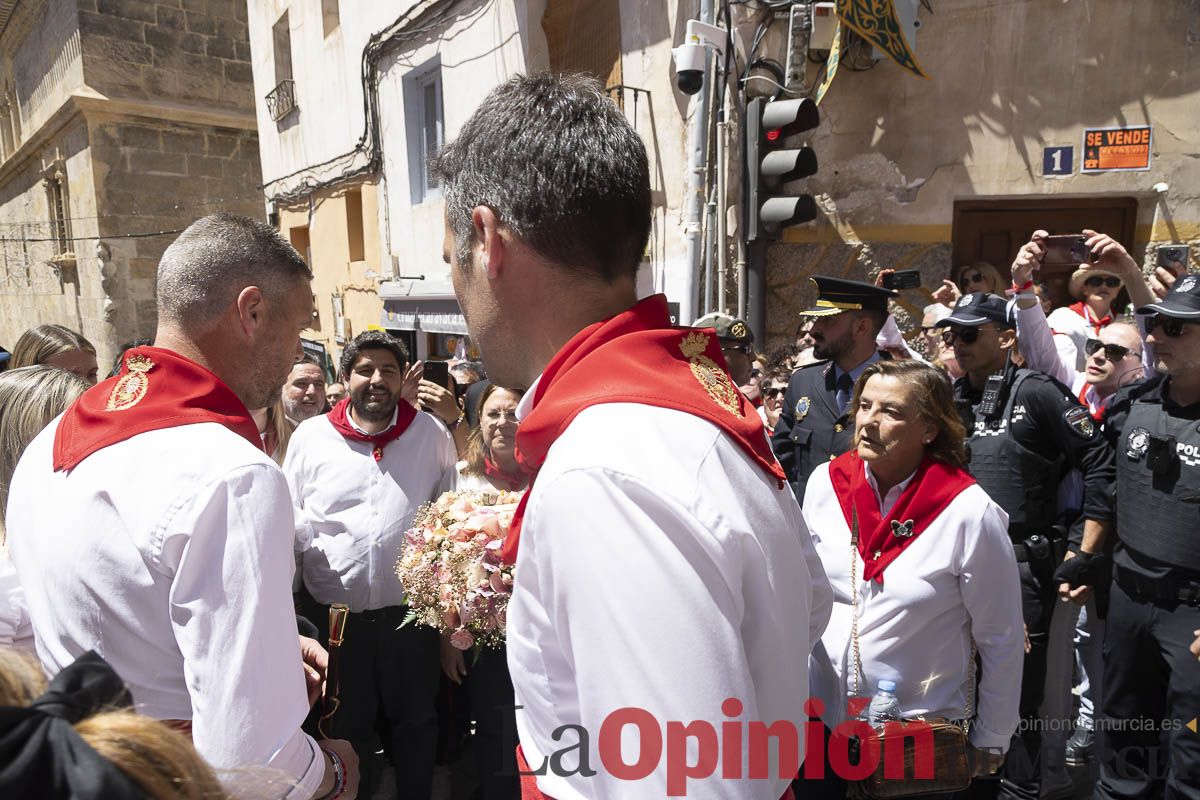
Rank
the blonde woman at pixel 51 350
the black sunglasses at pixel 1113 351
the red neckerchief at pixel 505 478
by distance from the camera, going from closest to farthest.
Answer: the red neckerchief at pixel 505 478
the blonde woman at pixel 51 350
the black sunglasses at pixel 1113 351

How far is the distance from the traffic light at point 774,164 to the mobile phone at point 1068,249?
2.55 meters

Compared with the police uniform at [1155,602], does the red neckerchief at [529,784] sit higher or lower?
higher

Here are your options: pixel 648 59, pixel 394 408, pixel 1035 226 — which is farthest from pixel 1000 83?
pixel 394 408

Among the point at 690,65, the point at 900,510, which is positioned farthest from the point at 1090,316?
the point at 900,510

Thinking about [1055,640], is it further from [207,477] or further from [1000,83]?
[1000,83]

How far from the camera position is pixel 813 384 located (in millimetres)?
4379

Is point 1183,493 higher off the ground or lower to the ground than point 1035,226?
lower

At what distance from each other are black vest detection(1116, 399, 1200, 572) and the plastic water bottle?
1560mm

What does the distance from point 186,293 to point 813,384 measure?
3.44 metres

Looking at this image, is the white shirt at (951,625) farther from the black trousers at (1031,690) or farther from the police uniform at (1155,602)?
the police uniform at (1155,602)

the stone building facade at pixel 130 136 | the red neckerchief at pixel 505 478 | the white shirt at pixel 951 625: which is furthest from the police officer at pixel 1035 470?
the stone building facade at pixel 130 136

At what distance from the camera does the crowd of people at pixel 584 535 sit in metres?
0.91

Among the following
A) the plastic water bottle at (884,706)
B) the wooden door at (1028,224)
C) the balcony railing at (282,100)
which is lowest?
the plastic water bottle at (884,706)

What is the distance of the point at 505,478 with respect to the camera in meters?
3.55
